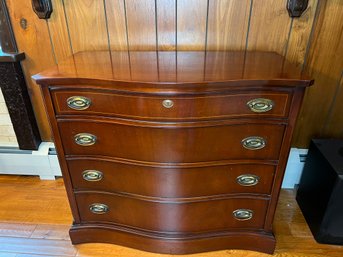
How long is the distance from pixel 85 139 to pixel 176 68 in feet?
1.55

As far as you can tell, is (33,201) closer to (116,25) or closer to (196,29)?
(116,25)

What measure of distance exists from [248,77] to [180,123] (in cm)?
29

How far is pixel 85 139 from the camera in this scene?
108 cm

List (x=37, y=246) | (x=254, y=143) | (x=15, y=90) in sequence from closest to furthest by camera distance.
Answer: (x=254, y=143) → (x=37, y=246) → (x=15, y=90)

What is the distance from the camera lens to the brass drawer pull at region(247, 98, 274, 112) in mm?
958

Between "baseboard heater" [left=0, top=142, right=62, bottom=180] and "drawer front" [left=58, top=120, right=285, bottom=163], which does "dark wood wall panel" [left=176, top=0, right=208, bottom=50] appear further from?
"baseboard heater" [left=0, top=142, right=62, bottom=180]

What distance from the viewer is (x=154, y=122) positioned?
99 cm

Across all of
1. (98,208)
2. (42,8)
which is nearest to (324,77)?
(98,208)

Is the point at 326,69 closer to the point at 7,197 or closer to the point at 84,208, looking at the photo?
the point at 84,208

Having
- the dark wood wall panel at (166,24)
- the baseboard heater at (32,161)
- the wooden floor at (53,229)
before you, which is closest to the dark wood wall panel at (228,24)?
the dark wood wall panel at (166,24)

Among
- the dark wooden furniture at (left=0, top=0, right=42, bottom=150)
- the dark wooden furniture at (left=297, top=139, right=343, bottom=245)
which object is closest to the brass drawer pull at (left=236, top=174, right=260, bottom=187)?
the dark wooden furniture at (left=297, top=139, right=343, bottom=245)

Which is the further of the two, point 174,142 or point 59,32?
point 59,32

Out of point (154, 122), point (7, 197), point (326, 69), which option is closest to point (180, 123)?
point (154, 122)

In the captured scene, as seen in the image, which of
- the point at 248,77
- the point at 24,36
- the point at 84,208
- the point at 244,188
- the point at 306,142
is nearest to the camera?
the point at 248,77
